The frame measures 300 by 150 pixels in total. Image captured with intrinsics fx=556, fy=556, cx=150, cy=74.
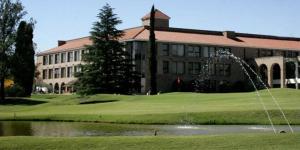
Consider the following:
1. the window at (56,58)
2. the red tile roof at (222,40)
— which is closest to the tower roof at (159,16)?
the red tile roof at (222,40)

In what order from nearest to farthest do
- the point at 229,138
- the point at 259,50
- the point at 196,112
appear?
1. the point at 229,138
2. the point at 196,112
3. the point at 259,50

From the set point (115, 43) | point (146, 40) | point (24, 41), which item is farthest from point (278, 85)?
point (24, 41)

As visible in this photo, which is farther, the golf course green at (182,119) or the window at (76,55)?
the window at (76,55)

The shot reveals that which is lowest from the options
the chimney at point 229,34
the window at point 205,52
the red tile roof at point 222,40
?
the window at point 205,52

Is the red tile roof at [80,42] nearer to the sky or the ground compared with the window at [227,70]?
nearer to the sky

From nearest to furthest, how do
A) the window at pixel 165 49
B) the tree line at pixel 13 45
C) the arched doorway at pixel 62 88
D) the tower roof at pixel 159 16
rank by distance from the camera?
the tree line at pixel 13 45, the window at pixel 165 49, the tower roof at pixel 159 16, the arched doorway at pixel 62 88

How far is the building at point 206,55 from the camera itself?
87.2 m

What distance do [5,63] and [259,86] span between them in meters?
48.2

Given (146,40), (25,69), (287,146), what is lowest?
(287,146)

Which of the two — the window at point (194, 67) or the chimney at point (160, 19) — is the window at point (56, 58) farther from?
the window at point (194, 67)

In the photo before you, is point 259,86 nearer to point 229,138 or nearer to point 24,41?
point 24,41

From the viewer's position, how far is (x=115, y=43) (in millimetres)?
72688

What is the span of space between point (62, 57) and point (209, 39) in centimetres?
3214

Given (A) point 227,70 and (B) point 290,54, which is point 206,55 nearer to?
(A) point 227,70
